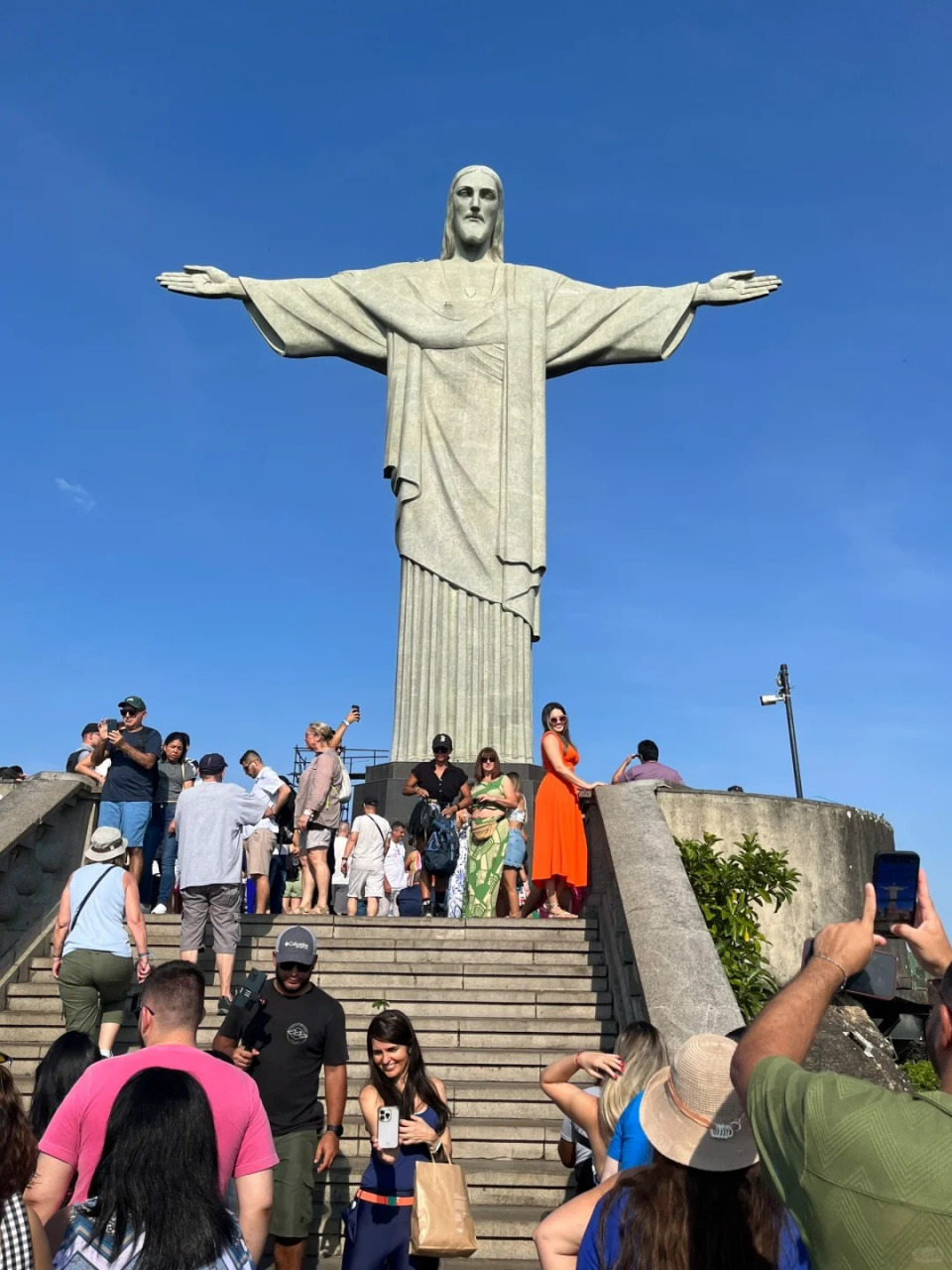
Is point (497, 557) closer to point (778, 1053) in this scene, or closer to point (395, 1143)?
point (395, 1143)

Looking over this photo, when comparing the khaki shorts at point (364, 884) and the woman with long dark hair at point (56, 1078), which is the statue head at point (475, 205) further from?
the woman with long dark hair at point (56, 1078)

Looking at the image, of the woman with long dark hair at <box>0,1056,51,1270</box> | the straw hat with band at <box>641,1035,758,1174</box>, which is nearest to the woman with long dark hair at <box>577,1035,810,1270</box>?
the straw hat with band at <box>641,1035,758,1174</box>

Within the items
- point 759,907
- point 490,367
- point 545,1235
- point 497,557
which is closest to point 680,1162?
point 545,1235

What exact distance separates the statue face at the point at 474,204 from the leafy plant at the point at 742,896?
834cm

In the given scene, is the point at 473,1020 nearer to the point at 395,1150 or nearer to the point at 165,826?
the point at 395,1150

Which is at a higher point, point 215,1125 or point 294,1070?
point 294,1070

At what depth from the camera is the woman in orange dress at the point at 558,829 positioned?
930 centimetres

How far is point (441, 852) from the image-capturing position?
10.2 m

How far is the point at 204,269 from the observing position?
1436cm

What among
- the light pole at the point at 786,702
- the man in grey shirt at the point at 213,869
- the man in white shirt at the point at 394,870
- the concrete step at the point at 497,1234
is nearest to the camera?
the concrete step at the point at 497,1234

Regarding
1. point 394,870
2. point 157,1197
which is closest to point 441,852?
point 394,870

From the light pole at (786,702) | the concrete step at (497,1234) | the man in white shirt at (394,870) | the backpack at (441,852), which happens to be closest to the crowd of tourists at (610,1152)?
the concrete step at (497,1234)

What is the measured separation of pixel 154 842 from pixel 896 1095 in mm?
8672

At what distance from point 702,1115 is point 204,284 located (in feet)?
44.1
